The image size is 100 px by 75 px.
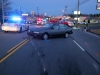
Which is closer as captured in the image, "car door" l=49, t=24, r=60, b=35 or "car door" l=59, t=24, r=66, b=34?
"car door" l=49, t=24, r=60, b=35

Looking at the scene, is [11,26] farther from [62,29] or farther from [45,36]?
[45,36]

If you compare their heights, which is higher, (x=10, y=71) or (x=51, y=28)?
(x=51, y=28)

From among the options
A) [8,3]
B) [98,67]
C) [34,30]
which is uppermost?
[8,3]

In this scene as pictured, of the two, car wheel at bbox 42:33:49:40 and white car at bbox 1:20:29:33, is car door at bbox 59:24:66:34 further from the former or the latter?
white car at bbox 1:20:29:33

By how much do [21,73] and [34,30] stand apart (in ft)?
34.3

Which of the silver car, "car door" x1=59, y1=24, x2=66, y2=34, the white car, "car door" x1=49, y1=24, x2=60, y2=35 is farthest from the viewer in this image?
the white car

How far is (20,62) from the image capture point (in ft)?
24.6

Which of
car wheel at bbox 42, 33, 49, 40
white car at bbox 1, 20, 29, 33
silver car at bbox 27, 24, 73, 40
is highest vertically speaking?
white car at bbox 1, 20, 29, 33

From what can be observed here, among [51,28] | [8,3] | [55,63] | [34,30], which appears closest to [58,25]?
[51,28]

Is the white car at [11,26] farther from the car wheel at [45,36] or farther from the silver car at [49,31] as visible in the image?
the car wheel at [45,36]

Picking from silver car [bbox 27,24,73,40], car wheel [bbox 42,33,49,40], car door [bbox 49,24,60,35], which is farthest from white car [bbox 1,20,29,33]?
car wheel [bbox 42,33,49,40]

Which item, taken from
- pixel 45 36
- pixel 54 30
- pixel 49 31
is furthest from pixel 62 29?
pixel 45 36

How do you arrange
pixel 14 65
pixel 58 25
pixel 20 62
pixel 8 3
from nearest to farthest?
pixel 14 65 → pixel 20 62 → pixel 58 25 → pixel 8 3

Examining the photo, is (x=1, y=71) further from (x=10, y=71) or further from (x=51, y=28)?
(x=51, y=28)
